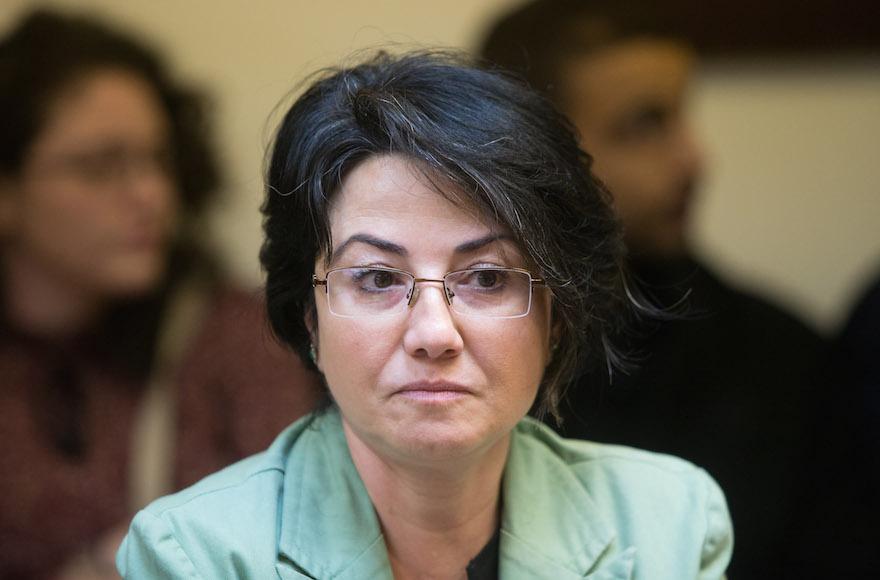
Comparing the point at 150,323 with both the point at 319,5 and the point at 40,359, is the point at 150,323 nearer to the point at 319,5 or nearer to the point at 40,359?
the point at 40,359

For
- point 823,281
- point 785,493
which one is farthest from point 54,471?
point 823,281

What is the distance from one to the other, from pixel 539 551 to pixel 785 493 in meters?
0.99

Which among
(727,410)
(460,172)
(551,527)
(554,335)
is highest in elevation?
(460,172)

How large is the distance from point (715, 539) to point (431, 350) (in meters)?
0.61

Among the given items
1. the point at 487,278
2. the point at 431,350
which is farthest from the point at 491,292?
the point at 431,350

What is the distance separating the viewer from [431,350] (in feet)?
3.80

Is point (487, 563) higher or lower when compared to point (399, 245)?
lower

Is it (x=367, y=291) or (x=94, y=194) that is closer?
(x=367, y=291)

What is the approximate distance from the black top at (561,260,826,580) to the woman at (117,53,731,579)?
55cm

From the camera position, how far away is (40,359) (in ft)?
6.99

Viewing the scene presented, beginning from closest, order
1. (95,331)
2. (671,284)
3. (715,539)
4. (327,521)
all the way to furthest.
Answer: (327,521) < (715,539) < (671,284) < (95,331)

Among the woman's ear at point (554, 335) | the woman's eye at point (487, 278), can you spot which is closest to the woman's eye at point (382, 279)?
the woman's eye at point (487, 278)

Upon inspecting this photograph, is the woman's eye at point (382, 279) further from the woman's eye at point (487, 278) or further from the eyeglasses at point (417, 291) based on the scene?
the woman's eye at point (487, 278)

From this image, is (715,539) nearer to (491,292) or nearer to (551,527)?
(551,527)
